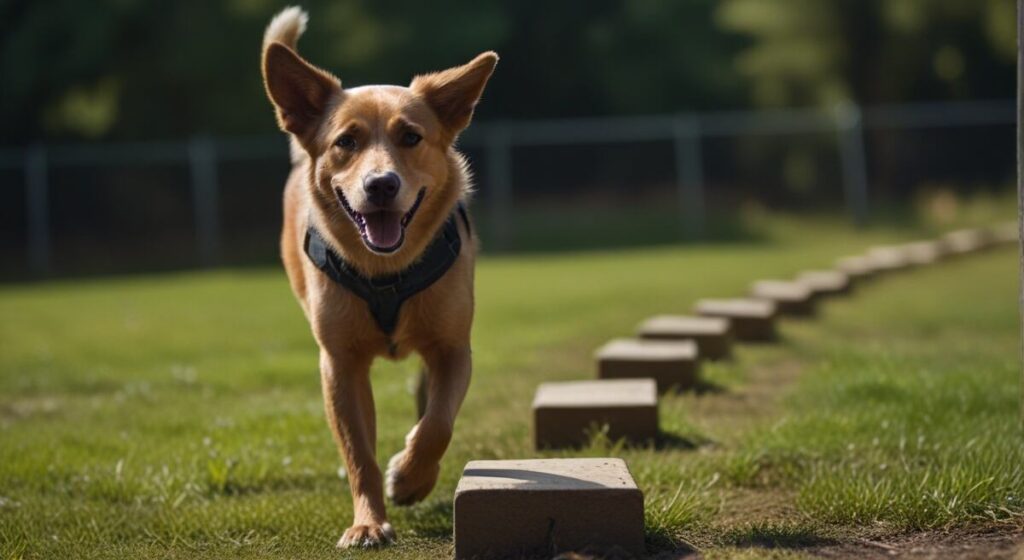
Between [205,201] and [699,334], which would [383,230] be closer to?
[699,334]

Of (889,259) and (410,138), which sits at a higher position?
(410,138)

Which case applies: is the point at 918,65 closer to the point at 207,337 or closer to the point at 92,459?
the point at 207,337

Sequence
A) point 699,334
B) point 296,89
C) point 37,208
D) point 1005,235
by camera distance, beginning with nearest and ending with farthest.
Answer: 1. point 296,89
2. point 699,334
3. point 1005,235
4. point 37,208

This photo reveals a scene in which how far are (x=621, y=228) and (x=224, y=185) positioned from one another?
7.62 meters

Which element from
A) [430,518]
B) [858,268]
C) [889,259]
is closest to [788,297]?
[858,268]

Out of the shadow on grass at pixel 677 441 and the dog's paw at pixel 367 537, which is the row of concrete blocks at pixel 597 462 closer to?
the shadow on grass at pixel 677 441

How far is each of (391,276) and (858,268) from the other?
1023 cm

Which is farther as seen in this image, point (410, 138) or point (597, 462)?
point (410, 138)

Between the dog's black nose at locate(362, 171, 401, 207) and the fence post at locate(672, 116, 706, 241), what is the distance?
1872 cm

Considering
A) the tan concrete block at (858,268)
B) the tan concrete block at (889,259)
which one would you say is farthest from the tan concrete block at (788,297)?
the tan concrete block at (889,259)

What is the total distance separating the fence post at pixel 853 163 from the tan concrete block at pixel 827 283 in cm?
952

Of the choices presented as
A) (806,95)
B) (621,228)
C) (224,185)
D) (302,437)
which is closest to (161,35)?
(224,185)

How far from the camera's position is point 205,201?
22.7 m

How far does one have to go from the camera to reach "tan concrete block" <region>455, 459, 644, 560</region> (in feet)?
12.9
